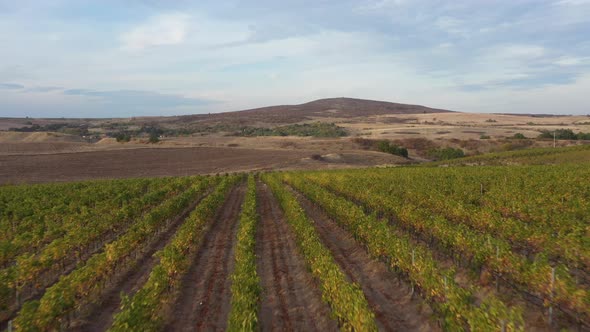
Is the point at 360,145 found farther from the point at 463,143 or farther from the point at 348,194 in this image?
the point at 348,194

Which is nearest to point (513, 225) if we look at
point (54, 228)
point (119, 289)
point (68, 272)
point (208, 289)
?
A: point (208, 289)

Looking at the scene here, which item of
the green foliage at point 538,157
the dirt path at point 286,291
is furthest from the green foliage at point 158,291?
the green foliage at point 538,157

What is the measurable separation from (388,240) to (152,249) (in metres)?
9.42

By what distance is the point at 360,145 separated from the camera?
84.4 metres

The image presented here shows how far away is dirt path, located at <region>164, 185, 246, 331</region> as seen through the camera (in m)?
9.31

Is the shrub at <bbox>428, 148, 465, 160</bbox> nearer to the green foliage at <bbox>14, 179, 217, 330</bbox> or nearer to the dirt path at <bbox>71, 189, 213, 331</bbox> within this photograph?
the dirt path at <bbox>71, 189, 213, 331</bbox>

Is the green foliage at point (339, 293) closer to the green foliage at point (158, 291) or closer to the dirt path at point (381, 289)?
the dirt path at point (381, 289)

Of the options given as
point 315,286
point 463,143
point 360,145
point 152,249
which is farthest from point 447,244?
point 463,143

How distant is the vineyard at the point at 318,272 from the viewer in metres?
8.18

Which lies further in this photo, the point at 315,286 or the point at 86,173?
the point at 86,173

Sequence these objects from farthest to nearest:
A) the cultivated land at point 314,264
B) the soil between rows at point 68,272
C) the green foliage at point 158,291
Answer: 1. the soil between rows at point 68,272
2. the cultivated land at point 314,264
3. the green foliage at point 158,291

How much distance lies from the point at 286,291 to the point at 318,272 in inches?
45.6

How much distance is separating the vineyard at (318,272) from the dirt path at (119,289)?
0.05 meters

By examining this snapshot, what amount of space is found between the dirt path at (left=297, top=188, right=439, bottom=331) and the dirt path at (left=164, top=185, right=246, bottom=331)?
12.2ft
